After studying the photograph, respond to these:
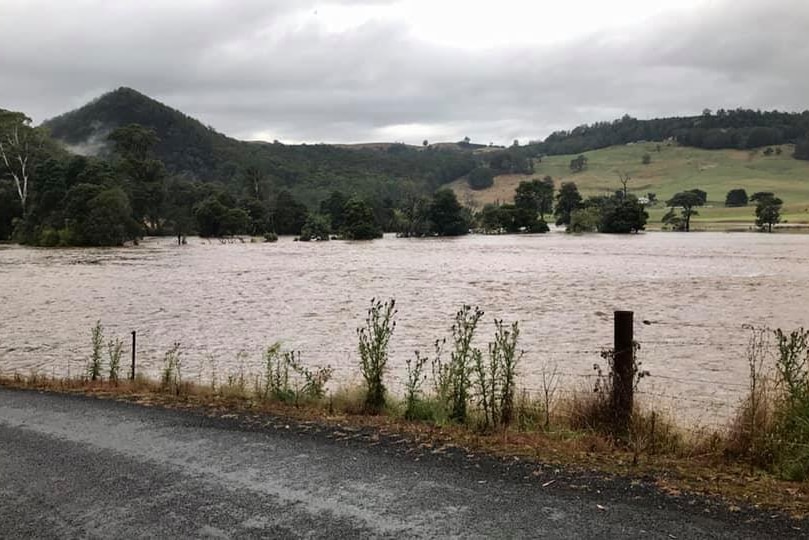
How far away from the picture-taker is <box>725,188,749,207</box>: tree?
194 m

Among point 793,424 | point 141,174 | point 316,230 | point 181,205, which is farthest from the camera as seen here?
point 181,205

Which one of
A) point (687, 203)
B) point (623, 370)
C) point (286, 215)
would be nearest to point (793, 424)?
point (623, 370)

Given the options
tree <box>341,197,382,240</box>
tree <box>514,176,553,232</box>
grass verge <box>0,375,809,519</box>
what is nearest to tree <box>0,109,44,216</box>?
tree <box>341,197,382,240</box>

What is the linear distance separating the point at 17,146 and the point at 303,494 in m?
140

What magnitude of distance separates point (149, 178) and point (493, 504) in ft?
499

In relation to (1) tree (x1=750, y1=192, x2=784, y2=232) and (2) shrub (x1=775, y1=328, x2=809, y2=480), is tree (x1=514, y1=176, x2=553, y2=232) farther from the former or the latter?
(2) shrub (x1=775, y1=328, x2=809, y2=480)

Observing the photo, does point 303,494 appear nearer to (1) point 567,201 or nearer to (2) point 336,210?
(2) point 336,210

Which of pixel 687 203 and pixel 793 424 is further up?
pixel 687 203

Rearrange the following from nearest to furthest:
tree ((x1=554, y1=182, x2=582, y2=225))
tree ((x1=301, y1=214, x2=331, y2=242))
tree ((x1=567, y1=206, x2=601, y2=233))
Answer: tree ((x1=301, y1=214, x2=331, y2=242)) → tree ((x1=567, y1=206, x2=601, y2=233)) → tree ((x1=554, y1=182, x2=582, y2=225))

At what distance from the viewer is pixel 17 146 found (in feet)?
413

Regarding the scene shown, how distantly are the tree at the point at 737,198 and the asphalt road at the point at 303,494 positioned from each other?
208m

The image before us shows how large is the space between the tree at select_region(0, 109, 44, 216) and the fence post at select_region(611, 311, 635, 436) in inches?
5279

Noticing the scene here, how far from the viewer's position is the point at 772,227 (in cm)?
14550

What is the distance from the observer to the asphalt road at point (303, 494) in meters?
5.91
